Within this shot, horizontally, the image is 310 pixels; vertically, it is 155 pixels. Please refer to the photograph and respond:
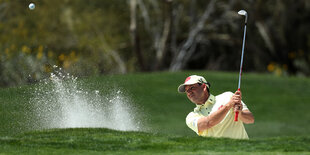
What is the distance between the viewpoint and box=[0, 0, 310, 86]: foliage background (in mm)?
19750

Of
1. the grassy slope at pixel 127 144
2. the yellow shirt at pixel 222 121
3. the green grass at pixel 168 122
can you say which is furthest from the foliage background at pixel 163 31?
the yellow shirt at pixel 222 121

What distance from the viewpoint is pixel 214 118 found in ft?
15.1

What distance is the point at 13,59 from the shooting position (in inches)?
571

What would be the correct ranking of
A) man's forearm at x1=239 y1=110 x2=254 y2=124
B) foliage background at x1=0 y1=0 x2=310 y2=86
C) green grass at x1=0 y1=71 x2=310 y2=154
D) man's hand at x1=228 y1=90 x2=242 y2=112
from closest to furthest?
man's hand at x1=228 y1=90 x2=242 y2=112 → man's forearm at x1=239 y1=110 x2=254 y2=124 → green grass at x1=0 y1=71 x2=310 y2=154 → foliage background at x1=0 y1=0 x2=310 y2=86

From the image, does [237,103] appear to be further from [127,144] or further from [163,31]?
[163,31]

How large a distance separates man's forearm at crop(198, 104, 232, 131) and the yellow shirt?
0.23 ft

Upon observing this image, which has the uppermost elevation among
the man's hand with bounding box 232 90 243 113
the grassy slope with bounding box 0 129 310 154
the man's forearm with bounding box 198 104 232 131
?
the man's hand with bounding box 232 90 243 113

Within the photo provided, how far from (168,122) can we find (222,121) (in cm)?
700

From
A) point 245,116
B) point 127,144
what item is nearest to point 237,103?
point 245,116

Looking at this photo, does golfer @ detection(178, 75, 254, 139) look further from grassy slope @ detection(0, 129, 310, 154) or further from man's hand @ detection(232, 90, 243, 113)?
grassy slope @ detection(0, 129, 310, 154)

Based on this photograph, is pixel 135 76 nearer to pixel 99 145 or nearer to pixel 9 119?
pixel 9 119

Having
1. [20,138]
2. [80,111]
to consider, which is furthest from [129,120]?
[20,138]

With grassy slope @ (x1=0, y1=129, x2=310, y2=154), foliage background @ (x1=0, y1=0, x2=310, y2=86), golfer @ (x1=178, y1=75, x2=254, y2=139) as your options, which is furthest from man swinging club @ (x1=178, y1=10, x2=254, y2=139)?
foliage background @ (x1=0, y1=0, x2=310, y2=86)

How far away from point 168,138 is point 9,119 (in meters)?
3.19
